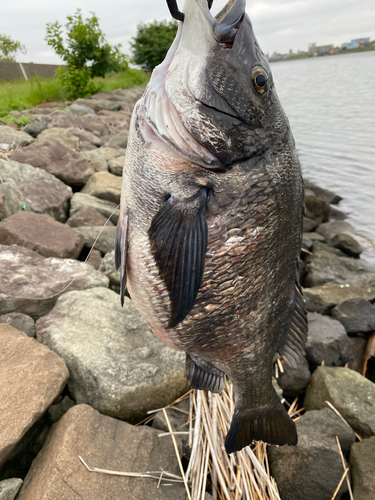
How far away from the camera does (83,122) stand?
336 inches

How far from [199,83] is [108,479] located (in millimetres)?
1965

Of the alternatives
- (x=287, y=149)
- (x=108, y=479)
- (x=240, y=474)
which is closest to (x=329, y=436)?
(x=240, y=474)

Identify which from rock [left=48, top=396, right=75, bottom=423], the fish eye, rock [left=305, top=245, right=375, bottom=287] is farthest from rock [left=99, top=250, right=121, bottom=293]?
rock [left=305, top=245, right=375, bottom=287]

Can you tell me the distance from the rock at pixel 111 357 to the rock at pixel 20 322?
0.05 metres

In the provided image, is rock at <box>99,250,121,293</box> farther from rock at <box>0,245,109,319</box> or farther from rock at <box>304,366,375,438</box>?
rock at <box>304,366,375,438</box>

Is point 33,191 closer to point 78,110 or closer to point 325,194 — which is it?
point 78,110

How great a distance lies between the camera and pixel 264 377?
5.83ft

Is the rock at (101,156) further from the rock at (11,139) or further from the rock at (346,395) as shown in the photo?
the rock at (346,395)

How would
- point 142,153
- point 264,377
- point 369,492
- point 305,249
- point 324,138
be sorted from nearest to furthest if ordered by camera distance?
point 142,153 < point 264,377 < point 369,492 < point 305,249 < point 324,138

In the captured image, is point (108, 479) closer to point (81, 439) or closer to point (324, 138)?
point (81, 439)

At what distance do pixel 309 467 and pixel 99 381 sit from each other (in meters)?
1.45

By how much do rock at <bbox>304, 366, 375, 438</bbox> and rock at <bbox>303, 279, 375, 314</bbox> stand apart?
1.32 meters

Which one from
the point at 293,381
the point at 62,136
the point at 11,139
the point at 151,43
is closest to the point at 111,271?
the point at 293,381

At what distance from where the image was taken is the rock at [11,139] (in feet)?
18.0
